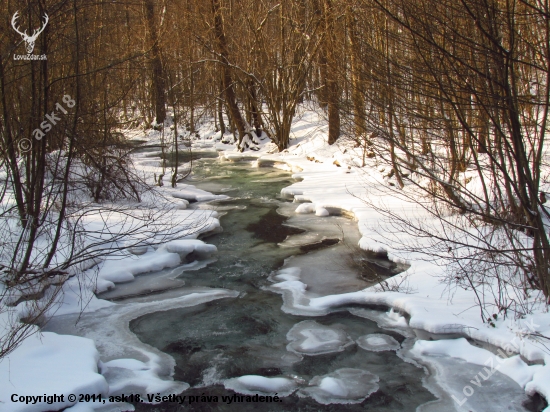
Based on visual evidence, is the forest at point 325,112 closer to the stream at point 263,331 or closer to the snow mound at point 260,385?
the stream at point 263,331

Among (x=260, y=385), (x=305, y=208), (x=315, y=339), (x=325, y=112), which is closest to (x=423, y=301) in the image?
(x=315, y=339)

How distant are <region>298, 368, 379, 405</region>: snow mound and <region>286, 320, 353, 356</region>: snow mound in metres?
0.51

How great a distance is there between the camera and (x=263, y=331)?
6.18 m

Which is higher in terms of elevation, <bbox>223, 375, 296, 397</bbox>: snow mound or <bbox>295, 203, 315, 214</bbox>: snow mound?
<bbox>295, 203, 315, 214</bbox>: snow mound

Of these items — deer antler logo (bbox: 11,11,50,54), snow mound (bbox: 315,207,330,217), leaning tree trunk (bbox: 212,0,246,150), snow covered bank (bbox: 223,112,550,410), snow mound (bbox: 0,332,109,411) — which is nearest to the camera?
snow mound (bbox: 0,332,109,411)

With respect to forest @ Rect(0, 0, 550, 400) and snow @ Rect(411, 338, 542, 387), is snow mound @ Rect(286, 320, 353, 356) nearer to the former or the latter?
snow @ Rect(411, 338, 542, 387)

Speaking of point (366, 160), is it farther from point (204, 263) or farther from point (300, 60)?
point (204, 263)

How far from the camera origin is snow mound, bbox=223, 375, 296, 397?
15.9ft

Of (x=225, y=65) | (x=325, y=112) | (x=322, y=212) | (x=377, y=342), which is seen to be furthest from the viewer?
(x=225, y=65)

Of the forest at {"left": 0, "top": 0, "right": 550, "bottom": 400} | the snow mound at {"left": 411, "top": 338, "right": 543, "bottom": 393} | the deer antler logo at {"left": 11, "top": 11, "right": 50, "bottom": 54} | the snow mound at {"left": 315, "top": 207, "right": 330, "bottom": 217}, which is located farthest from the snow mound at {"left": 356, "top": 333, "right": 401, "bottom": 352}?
the snow mound at {"left": 315, "top": 207, "right": 330, "bottom": 217}

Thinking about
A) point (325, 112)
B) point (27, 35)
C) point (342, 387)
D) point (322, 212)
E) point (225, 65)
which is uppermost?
point (225, 65)

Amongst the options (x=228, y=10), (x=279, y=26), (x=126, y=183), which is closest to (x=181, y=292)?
(x=126, y=183)

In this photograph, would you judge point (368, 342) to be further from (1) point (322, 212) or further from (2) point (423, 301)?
(1) point (322, 212)

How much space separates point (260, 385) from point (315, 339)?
119 centimetres
